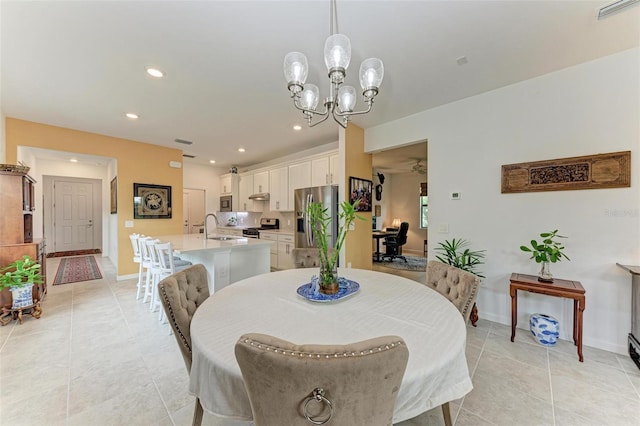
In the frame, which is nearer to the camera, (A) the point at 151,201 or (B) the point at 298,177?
(A) the point at 151,201

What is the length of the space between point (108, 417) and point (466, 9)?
363 cm

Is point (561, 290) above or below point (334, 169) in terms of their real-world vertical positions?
below

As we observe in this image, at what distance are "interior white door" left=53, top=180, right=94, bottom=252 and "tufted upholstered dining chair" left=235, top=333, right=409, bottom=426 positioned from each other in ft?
32.0

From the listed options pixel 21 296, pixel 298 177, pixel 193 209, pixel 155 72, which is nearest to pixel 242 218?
pixel 193 209

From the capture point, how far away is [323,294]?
151 centimetres

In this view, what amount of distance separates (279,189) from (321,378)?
17.8 ft

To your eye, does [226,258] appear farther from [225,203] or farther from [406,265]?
[225,203]

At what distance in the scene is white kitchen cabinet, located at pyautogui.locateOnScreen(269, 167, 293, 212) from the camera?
18.8 feet

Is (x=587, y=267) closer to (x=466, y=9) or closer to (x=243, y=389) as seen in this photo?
(x=466, y=9)

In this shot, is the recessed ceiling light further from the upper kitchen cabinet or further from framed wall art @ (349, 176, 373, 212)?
the upper kitchen cabinet

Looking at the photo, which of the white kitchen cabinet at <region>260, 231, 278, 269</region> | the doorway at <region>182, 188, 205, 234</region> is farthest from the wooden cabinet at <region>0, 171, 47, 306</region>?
the doorway at <region>182, 188, 205, 234</region>

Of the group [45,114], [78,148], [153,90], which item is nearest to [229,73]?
[153,90]

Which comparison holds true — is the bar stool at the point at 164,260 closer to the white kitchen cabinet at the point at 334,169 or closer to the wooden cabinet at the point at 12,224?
the wooden cabinet at the point at 12,224

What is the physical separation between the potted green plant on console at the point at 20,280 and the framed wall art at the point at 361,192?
158 inches
